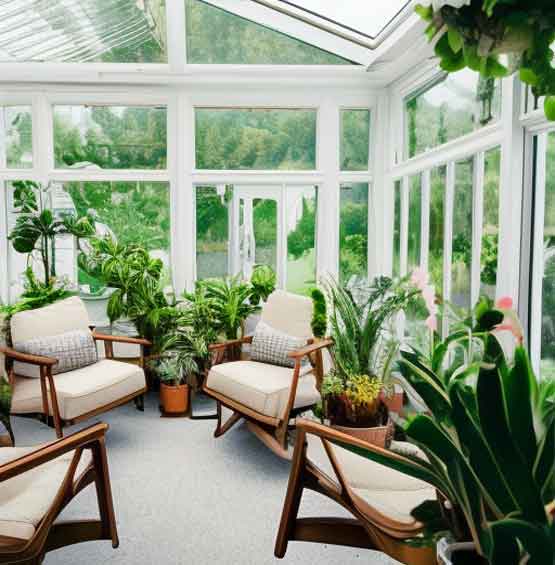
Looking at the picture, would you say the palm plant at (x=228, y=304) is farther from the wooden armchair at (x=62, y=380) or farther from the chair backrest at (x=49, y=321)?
the chair backrest at (x=49, y=321)

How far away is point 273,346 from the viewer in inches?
152

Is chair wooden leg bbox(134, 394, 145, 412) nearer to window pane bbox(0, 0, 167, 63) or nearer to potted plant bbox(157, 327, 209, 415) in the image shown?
potted plant bbox(157, 327, 209, 415)

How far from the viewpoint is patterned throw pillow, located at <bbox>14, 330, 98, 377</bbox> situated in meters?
3.61

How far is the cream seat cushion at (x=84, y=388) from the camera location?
11.0ft

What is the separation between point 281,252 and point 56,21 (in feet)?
8.75

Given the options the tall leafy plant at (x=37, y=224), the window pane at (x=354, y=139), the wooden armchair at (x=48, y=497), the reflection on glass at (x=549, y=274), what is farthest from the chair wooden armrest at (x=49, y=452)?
the window pane at (x=354, y=139)

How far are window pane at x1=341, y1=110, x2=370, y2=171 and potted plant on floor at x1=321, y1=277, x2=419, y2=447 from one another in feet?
6.40

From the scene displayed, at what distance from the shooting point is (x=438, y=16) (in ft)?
2.29

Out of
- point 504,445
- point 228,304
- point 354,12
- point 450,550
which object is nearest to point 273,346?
point 228,304

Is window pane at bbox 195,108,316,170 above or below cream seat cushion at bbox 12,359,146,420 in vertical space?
above

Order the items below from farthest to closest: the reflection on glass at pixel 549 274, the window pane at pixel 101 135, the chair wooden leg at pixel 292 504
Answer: the window pane at pixel 101 135 < the reflection on glass at pixel 549 274 < the chair wooden leg at pixel 292 504

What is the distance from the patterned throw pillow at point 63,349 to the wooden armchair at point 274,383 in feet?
2.93

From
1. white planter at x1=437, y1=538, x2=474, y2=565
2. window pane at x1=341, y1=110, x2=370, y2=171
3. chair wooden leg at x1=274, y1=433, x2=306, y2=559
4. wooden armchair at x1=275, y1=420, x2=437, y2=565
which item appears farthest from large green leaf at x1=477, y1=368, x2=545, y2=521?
window pane at x1=341, y1=110, x2=370, y2=171

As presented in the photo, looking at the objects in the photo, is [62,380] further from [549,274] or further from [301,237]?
[549,274]
